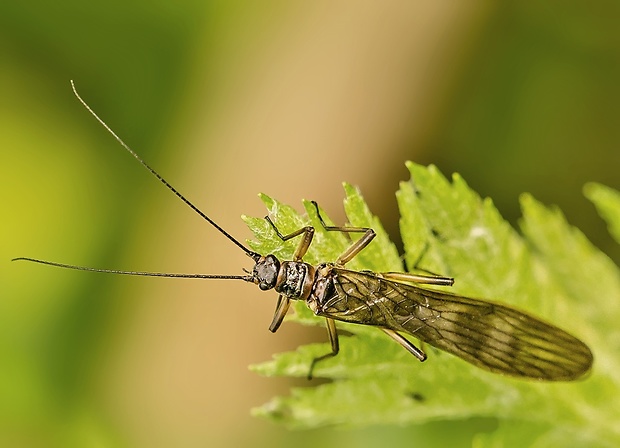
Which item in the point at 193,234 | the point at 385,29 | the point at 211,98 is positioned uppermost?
the point at 385,29

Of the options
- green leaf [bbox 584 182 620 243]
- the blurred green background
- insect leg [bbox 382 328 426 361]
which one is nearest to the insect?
insect leg [bbox 382 328 426 361]

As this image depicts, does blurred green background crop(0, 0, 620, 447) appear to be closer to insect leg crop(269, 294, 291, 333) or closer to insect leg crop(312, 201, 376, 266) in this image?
insect leg crop(269, 294, 291, 333)

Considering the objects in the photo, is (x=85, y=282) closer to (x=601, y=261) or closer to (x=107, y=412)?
(x=107, y=412)

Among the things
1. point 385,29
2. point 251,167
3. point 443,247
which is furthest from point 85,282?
point 443,247

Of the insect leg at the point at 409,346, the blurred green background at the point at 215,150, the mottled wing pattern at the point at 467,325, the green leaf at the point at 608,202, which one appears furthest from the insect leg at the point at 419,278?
the blurred green background at the point at 215,150

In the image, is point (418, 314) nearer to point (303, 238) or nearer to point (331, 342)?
point (331, 342)

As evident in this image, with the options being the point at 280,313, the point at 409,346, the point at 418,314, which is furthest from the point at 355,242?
the point at 280,313

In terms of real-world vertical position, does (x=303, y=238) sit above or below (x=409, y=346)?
above
